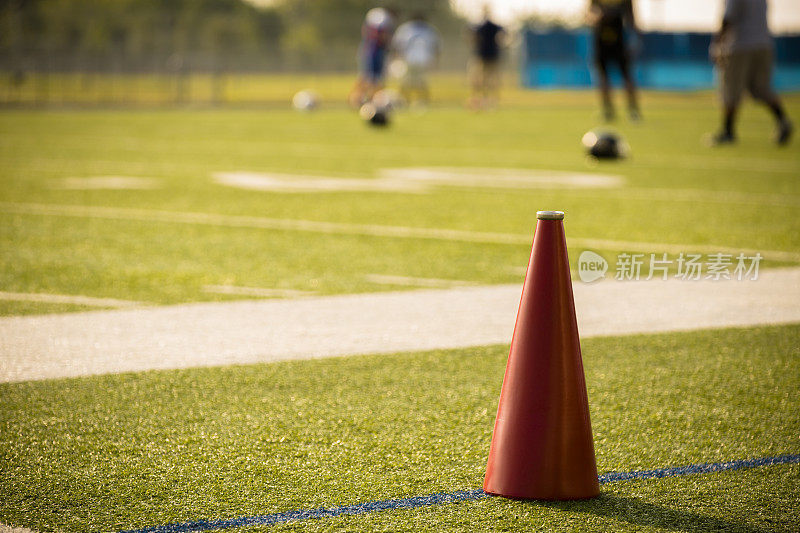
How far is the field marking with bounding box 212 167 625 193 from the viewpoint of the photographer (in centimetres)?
1122

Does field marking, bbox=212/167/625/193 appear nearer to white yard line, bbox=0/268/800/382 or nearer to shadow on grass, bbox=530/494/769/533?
white yard line, bbox=0/268/800/382

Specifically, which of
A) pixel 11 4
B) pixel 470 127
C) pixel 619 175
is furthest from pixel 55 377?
pixel 11 4

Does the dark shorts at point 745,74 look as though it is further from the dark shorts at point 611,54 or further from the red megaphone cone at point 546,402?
the red megaphone cone at point 546,402

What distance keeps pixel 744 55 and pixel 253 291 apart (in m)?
10.2

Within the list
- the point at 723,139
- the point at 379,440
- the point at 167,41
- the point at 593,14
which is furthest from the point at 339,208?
the point at 167,41

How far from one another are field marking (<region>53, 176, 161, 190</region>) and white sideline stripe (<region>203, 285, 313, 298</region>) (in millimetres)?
5237

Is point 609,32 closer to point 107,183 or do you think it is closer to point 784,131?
point 784,131

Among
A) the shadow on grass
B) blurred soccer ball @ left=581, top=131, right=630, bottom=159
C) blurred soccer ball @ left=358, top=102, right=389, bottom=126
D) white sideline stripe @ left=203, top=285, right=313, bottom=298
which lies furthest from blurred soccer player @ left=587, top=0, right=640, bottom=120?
the shadow on grass

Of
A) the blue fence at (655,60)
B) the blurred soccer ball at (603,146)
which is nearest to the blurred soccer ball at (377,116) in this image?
the blurred soccer ball at (603,146)

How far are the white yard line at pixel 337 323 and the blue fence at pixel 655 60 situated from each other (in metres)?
37.4

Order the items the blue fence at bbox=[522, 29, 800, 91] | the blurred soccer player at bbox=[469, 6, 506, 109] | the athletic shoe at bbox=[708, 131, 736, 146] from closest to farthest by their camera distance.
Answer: the athletic shoe at bbox=[708, 131, 736, 146]
the blurred soccer player at bbox=[469, 6, 506, 109]
the blue fence at bbox=[522, 29, 800, 91]

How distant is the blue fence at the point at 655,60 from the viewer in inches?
1698

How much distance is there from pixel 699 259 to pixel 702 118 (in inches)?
707

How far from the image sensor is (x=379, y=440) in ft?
12.0
